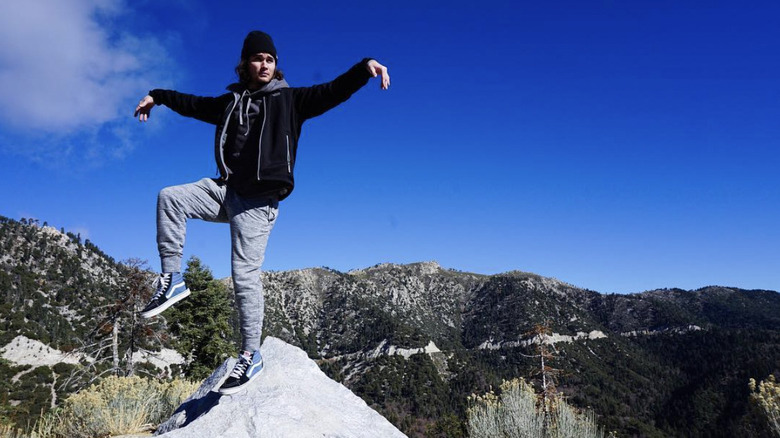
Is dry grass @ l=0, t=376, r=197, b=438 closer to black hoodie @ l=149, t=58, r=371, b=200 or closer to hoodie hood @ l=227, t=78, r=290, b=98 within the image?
black hoodie @ l=149, t=58, r=371, b=200

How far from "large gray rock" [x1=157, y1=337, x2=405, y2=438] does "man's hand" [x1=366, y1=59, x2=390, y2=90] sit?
2781 mm

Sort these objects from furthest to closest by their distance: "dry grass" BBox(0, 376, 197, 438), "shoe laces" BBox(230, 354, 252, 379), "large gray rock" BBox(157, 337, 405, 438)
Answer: "dry grass" BBox(0, 376, 197, 438) < "large gray rock" BBox(157, 337, 405, 438) < "shoe laces" BBox(230, 354, 252, 379)

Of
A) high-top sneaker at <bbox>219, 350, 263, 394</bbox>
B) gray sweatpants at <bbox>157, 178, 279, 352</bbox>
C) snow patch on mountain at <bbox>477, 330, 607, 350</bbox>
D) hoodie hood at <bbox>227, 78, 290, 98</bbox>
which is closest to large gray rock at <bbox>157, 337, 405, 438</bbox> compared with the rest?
high-top sneaker at <bbox>219, 350, 263, 394</bbox>

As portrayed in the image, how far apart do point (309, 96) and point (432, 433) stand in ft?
132

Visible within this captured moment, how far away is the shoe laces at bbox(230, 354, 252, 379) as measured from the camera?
11.5 ft

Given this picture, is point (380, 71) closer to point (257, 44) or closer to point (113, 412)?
point (257, 44)

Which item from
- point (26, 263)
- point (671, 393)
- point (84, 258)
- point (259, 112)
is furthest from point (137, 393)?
point (671, 393)

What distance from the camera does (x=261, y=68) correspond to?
3.43m

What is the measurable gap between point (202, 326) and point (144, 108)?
28.5 metres

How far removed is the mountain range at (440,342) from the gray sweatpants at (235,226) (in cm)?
2443

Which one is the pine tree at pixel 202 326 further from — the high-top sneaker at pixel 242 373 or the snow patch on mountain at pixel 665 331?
the snow patch on mountain at pixel 665 331

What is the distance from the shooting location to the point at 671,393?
127312 mm

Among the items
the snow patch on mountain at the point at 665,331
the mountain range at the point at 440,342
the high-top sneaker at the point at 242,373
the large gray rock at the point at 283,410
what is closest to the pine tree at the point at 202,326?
the mountain range at the point at 440,342

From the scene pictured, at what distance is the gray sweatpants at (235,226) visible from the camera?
310 centimetres
